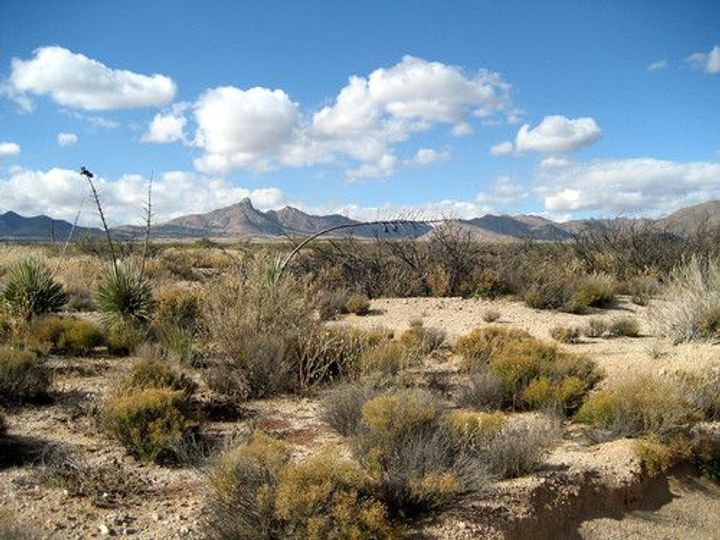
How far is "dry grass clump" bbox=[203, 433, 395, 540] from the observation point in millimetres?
5422

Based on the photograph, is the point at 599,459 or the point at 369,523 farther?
the point at 599,459

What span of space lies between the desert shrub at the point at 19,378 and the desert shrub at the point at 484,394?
6.07m

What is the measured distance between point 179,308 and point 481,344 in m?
6.70

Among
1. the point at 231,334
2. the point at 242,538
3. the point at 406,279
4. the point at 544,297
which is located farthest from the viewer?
the point at 406,279

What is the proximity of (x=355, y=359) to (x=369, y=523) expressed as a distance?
6159 millimetres

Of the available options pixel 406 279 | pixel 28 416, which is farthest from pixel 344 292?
pixel 28 416

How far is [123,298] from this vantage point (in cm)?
1381

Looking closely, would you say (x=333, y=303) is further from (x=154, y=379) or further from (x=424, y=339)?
(x=154, y=379)

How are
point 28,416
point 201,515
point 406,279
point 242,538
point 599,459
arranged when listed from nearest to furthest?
point 242,538
point 201,515
point 599,459
point 28,416
point 406,279

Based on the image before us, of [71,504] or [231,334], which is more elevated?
[231,334]

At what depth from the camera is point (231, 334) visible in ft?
37.0

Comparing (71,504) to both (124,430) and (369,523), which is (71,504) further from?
(369,523)

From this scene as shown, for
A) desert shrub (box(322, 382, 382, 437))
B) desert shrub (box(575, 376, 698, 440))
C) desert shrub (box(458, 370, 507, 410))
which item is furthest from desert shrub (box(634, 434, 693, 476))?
desert shrub (box(322, 382, 382, 437))

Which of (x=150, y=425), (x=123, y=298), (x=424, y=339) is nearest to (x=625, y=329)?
Result: (x=424, y=339)
